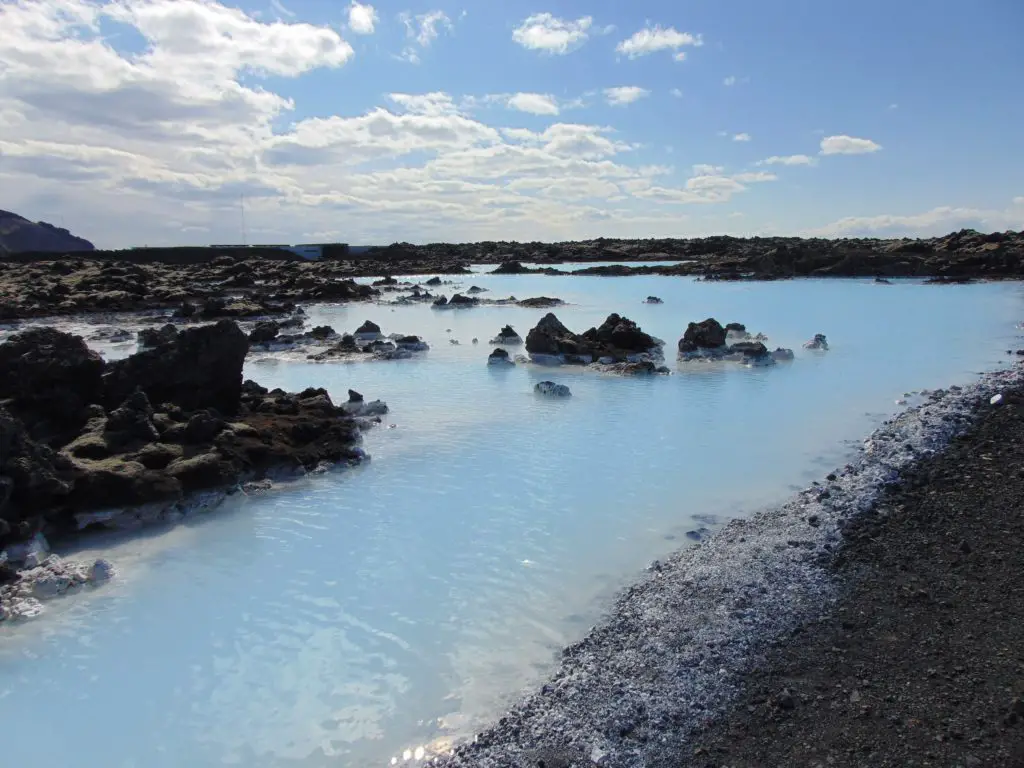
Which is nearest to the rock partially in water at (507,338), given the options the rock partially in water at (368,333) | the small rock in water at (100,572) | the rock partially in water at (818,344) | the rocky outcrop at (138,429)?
the rock partially in water at (368,333)

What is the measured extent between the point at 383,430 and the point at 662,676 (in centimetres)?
826

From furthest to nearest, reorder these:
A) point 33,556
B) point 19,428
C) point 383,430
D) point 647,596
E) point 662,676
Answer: point 383,430 < point 19,428 < point 33,556 < point 647,596 < point 662,676

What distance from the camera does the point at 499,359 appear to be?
1931cm

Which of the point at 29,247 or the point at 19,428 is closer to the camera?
the point at 19,428

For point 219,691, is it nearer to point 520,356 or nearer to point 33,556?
point 33,556

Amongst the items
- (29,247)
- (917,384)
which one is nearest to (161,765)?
(917,384)

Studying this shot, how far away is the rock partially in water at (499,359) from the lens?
1912cm

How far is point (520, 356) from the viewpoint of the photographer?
1998 centimetres

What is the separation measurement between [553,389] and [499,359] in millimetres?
4337

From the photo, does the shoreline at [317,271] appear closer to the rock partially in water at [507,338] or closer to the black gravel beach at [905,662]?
the rock partially in water at [507,338]

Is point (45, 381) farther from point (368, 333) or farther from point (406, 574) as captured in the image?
point (368, 333)

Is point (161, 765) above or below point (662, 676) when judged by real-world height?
below

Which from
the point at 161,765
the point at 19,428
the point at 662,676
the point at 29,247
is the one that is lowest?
the point at 161,765

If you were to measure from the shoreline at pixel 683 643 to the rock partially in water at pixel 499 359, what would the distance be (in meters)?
11.4
